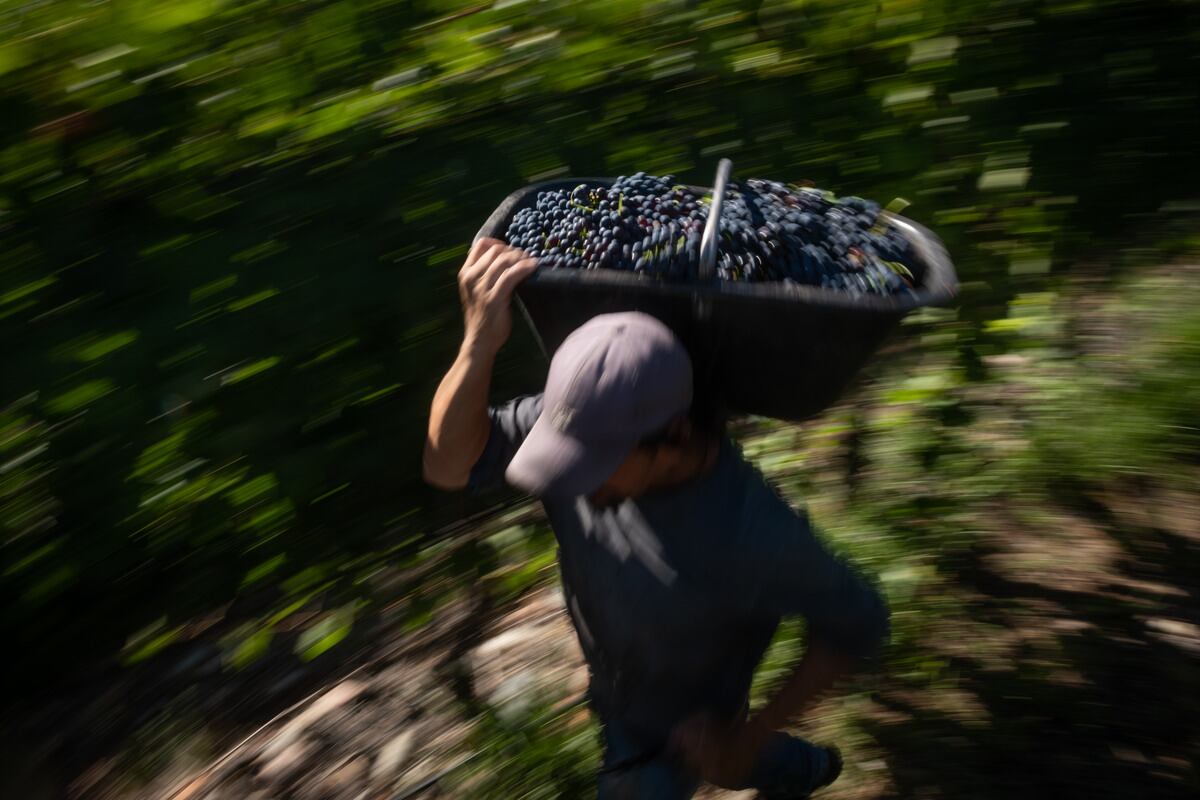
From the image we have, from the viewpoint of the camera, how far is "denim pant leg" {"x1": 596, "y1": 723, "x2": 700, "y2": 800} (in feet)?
6.76

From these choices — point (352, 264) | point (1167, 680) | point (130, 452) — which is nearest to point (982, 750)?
point (1167, 680)

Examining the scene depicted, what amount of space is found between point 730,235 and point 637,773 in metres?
1.15

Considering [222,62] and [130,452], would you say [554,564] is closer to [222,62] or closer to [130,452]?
[130,452]

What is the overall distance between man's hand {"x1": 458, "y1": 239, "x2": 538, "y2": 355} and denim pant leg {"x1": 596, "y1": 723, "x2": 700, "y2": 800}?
3.04ft

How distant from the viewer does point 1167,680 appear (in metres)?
2.60

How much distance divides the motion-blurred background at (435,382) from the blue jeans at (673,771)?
0.32 m

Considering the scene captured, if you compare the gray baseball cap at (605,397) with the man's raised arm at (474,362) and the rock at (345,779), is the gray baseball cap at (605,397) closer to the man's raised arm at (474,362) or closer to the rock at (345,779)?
the man's raised arm at (474,362)

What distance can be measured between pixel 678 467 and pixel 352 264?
131 centimetres

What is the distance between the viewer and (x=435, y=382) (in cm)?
297

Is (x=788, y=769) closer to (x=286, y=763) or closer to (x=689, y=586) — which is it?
(x=689, y=586)

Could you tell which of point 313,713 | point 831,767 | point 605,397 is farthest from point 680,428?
point 313,713

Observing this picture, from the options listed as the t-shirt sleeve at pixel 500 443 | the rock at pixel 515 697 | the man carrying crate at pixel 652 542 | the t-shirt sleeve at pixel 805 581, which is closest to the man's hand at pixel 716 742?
the man carrying crate at pixel 652 542

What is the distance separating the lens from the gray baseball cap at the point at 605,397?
152 centimetres

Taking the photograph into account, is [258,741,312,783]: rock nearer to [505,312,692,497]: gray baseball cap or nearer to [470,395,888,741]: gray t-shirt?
[470,395,888,741]: gray t-shirt
